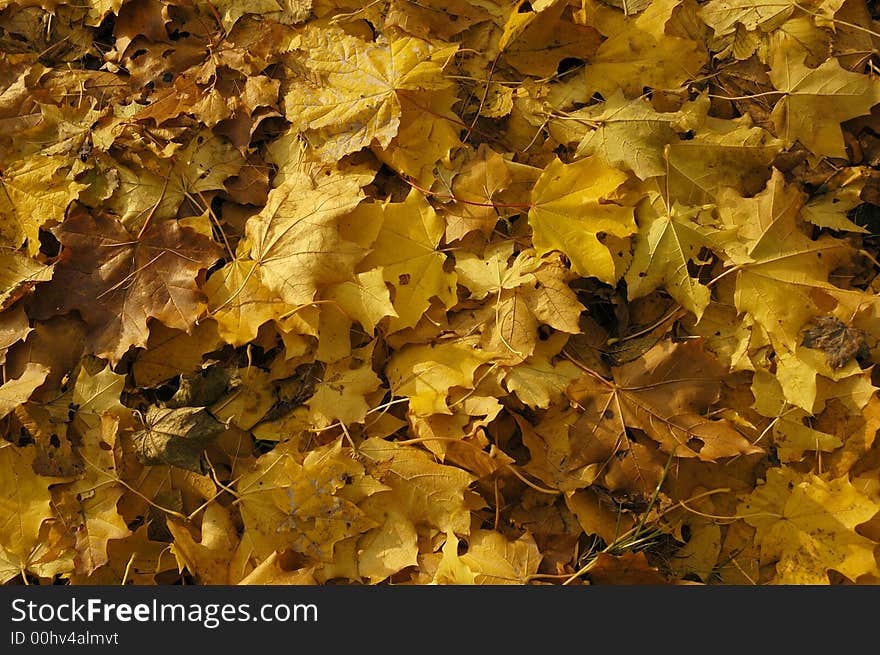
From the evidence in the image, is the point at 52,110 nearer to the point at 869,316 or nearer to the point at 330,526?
the point at 330,526

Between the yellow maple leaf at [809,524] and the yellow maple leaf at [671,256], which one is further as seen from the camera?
the yellow maple leaf at [671,256]

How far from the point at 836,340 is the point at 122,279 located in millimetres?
1757

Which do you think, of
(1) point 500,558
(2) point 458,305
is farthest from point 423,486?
(2) point 458,305

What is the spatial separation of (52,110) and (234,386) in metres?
0.93

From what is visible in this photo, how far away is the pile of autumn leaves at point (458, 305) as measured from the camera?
70.5 inches

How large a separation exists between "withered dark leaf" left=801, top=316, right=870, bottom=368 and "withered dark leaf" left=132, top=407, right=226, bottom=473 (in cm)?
145

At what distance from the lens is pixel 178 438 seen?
1840 mm

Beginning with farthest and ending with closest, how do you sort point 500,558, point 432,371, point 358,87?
point 358,87
point 432,371
point 500,558

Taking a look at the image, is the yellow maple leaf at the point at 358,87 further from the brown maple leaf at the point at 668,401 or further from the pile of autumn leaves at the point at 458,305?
the brown maple leaf at the point at 668,401

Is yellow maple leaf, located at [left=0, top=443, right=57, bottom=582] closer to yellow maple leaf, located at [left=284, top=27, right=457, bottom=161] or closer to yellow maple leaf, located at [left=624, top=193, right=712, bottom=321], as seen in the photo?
yellow maple leaf, located at [left=284, top=27, right=457, bottom=161]

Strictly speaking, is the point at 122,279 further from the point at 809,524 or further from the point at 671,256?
the point at 809,524

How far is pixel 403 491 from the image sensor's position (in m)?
1.80

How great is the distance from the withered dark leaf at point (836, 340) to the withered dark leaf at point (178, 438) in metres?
1.45

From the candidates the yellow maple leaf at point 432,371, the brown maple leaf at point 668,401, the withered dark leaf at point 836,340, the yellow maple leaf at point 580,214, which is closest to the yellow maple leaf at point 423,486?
the yellow maple leaf at point 432,371
